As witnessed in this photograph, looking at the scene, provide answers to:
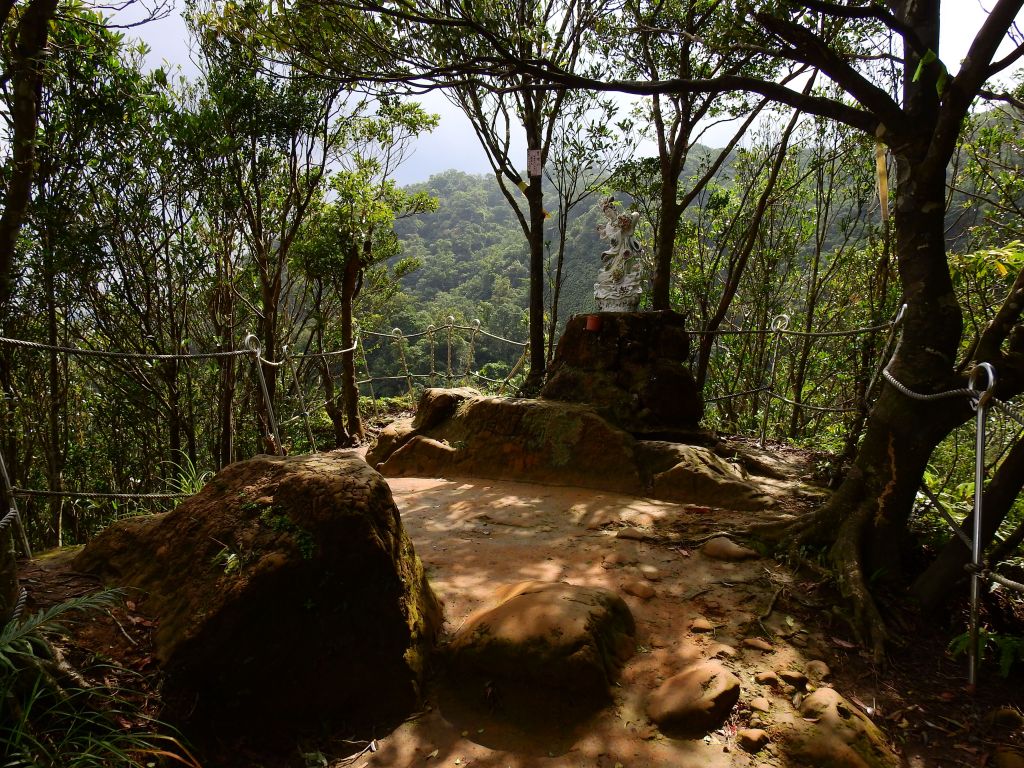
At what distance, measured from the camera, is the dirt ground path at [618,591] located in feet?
6.64

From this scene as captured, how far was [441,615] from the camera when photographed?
2.75 metres

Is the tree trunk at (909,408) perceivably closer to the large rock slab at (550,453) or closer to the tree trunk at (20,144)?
the large rock slab at (550,453)

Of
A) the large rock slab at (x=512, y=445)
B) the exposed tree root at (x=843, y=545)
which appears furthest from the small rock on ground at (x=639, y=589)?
the large rock slab at (x=512, y=445)

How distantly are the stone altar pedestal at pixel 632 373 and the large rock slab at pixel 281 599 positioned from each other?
11.8ft

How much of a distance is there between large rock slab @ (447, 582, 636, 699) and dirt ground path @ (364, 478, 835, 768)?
0.31ft

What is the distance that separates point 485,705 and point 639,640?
79cm

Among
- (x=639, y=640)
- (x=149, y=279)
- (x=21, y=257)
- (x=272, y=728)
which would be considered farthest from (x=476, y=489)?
(x=21, y=257)

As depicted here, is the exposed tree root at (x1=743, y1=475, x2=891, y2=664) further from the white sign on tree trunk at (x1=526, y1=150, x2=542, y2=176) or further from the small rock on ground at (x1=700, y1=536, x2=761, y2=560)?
the white sign on tree trunk at (x1=526, y1=150, x2=542, y2=176)

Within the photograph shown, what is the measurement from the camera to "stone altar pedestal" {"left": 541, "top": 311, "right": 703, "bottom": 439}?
5754 mm

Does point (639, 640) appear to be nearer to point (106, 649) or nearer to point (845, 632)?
point (845, 632)

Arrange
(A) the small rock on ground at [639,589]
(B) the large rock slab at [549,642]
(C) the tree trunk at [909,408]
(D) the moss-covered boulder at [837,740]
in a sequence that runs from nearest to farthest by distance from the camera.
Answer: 1. (D) the moss-covered boulder at [837,740]
2. (B) the large rock slab at [549,642]
3. (C) the tree trunk at [909,408]
4. (A) the small rock on ground at [639,589]

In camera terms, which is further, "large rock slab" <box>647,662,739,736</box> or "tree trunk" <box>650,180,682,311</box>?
"tree trunk" <box>650,180,682,311</box>

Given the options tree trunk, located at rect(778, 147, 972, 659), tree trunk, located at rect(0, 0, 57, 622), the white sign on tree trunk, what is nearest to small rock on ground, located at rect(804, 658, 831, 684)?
tree trunk, located at rect(778, 147, 972, 659)

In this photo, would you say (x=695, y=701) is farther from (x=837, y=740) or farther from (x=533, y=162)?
(x=533, y=162)
